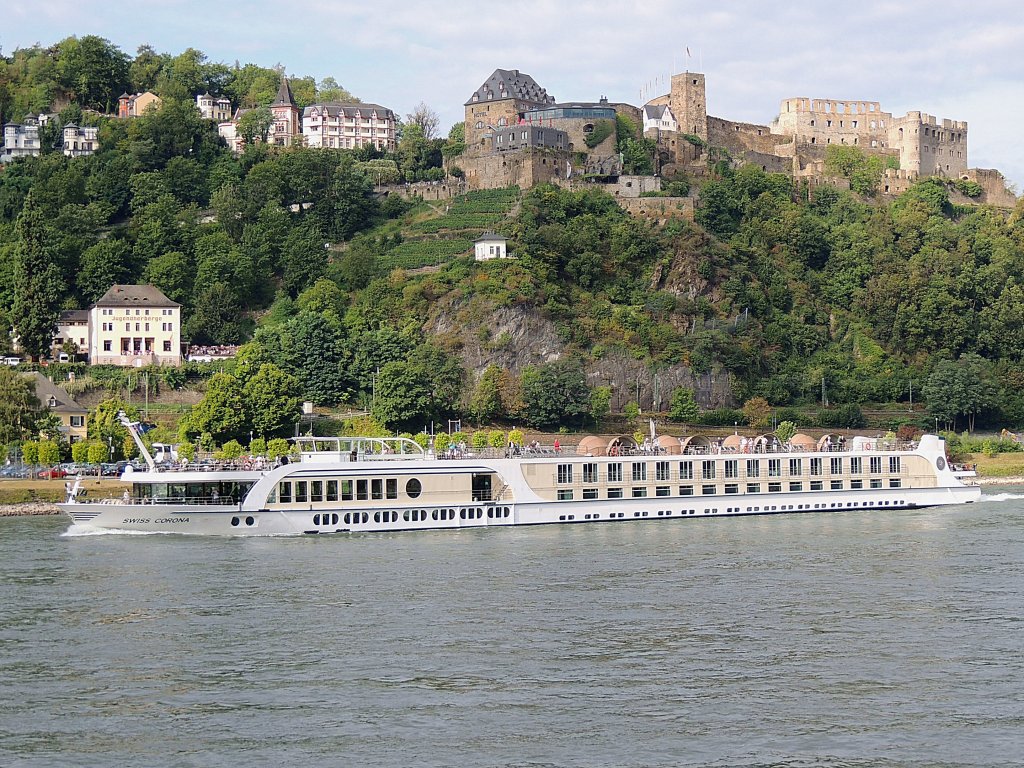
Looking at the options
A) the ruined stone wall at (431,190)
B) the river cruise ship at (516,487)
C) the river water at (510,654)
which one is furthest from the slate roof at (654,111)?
the river water at (510,654)

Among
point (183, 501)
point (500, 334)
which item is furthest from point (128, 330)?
point (183, 501)

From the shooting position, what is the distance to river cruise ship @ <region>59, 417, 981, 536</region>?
48562mm

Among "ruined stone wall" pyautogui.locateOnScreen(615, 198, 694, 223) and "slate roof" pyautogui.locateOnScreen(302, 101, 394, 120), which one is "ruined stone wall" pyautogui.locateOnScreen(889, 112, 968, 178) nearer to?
"ruined stone wall" pyautogui.locateOnScreen(615, 198, 694, 223)

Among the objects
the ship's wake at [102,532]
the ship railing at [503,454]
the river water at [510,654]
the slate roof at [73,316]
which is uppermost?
the slate roof at [73,316]

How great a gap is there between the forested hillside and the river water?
114 feet

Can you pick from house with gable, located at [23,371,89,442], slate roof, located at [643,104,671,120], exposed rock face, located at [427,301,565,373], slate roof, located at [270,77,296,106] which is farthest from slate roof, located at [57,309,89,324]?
slate roof, located at [643,104,671,120]

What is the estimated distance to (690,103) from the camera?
4953 inches

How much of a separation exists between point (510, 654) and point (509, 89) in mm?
97355

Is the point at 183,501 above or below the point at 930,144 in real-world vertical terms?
below

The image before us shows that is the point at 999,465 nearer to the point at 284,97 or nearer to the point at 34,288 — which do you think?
the point at 34,288

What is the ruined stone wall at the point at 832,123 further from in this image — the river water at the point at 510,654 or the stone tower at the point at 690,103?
the river water at the point at 510,654

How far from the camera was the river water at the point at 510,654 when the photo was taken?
2447 cm

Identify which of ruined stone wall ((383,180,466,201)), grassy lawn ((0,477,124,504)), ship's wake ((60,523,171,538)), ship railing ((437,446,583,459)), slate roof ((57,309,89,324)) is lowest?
ship's wake ((60,523,171,538))

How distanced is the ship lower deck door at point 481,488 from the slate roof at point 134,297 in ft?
154
